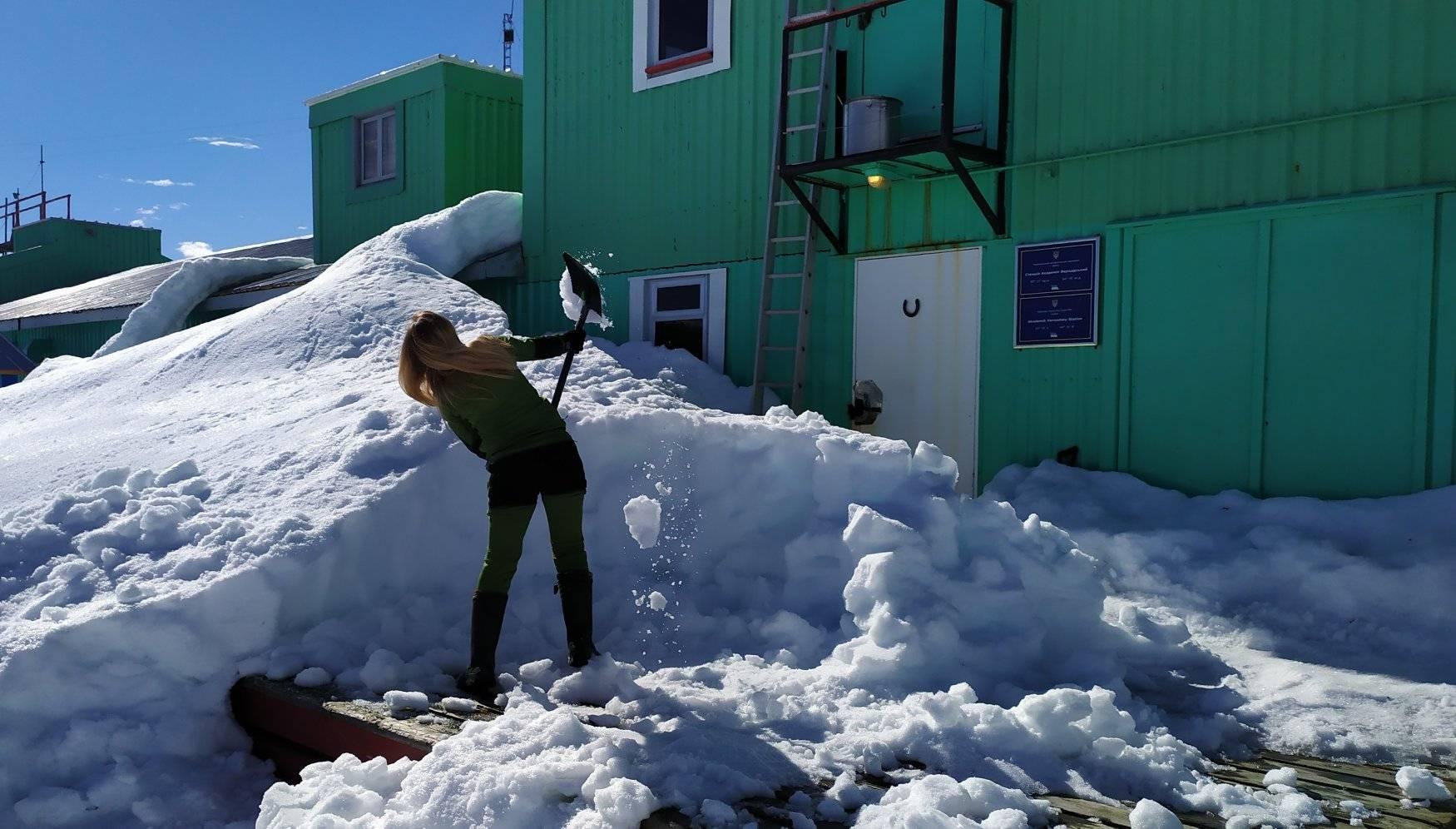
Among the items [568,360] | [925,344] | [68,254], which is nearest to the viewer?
[568,360]

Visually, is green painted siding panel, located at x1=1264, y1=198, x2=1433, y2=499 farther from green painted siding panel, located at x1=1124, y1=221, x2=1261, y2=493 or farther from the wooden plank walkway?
the wooden plank walkway

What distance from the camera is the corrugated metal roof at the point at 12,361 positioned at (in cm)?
1426

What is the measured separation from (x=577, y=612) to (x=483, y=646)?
42 centimetres

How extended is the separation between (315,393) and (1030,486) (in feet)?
16.3

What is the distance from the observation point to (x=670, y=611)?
5668 millimetres

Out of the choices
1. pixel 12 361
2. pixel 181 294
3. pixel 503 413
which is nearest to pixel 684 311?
pixel 503 413

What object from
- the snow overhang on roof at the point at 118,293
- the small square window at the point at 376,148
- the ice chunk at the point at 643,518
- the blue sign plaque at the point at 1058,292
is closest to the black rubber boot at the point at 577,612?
the ice chunk at the point at 643,518

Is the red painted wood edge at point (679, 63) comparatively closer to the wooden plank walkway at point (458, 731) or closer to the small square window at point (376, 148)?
the small square window at point (376, 148)

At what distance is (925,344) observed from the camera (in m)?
9.08

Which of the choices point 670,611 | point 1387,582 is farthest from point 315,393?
point 1387,582

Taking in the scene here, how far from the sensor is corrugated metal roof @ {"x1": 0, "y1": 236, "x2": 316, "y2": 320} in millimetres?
18797

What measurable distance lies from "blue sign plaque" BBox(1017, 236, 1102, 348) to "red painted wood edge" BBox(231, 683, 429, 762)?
5.75m

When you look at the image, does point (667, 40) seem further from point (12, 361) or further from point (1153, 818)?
point (1153, 818)

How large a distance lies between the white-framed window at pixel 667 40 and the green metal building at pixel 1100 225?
30 millimetres
